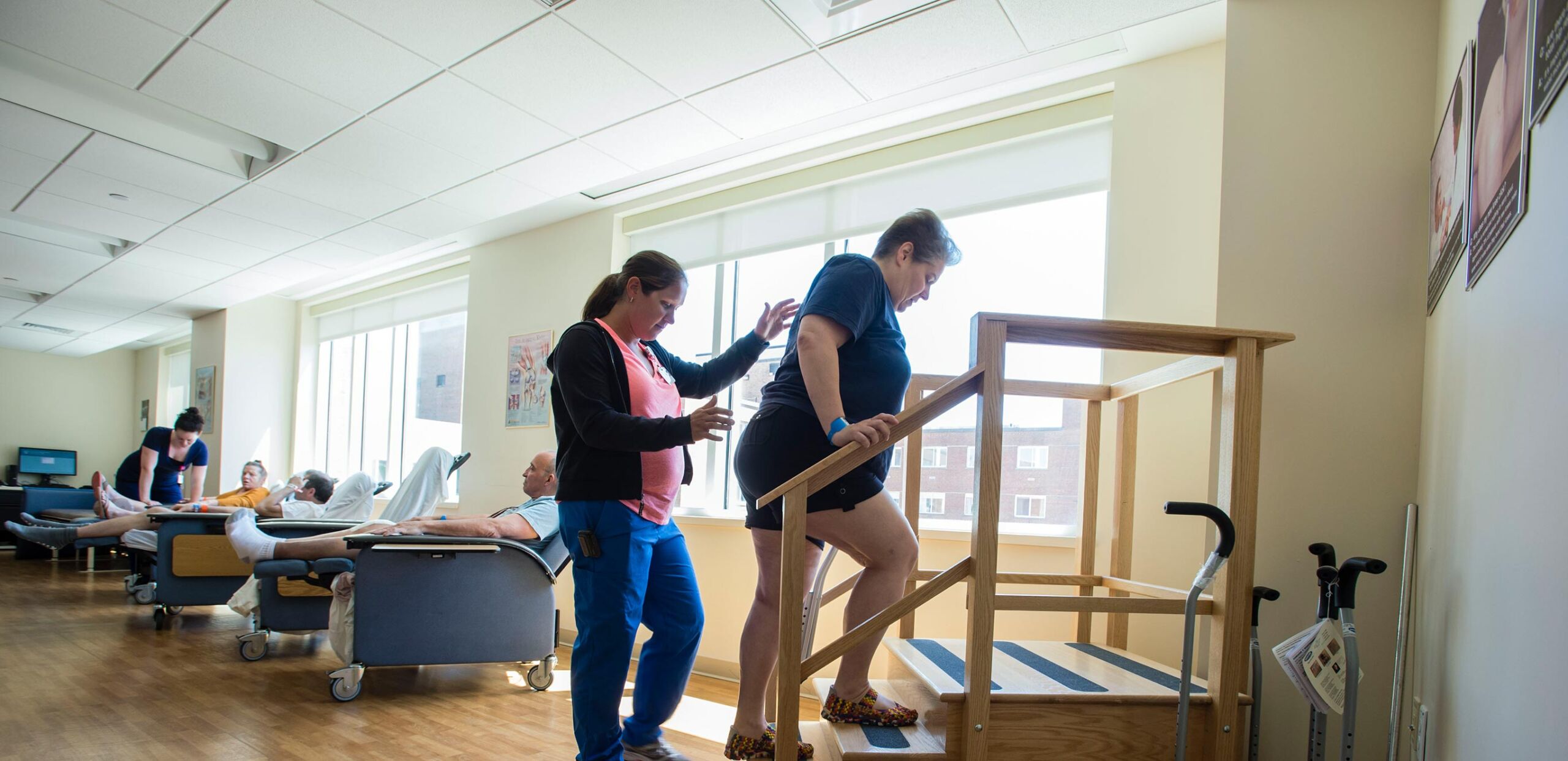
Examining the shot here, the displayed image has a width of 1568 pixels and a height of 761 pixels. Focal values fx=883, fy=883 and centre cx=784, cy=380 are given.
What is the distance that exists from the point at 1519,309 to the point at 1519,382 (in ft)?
0.36

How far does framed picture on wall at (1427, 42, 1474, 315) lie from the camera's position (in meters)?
1.77

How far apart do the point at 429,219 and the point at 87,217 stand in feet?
7.30

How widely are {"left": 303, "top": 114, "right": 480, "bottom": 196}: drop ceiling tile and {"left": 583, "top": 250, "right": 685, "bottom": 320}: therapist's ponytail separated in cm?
223

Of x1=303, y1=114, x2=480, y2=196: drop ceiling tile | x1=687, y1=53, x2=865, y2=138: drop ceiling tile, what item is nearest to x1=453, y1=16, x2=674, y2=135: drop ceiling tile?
x1=687, y1=53, x2=865, y2=138: drop ceiling tile

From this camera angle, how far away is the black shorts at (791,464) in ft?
6.43

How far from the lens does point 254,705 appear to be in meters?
3.38

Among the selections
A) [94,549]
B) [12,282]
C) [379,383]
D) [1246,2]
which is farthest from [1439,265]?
[94,549]

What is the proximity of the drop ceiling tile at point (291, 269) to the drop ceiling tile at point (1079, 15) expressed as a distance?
5660 mm

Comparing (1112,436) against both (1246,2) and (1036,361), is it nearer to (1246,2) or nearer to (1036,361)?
(1036,361)

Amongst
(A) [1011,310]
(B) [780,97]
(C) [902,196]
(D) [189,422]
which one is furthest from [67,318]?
(A) [1011,310]

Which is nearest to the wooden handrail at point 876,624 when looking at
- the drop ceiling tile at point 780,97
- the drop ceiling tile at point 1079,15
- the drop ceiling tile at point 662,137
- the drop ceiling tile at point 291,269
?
the drop ceiling tile at point 1079,15

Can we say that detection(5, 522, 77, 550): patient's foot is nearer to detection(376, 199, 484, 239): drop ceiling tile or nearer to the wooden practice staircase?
detection(376, 199, 484, 239): drop ceiling tile

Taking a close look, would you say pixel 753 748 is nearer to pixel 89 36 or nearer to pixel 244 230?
pixel 89 36

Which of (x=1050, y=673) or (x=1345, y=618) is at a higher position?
(x=1345, y=618)
